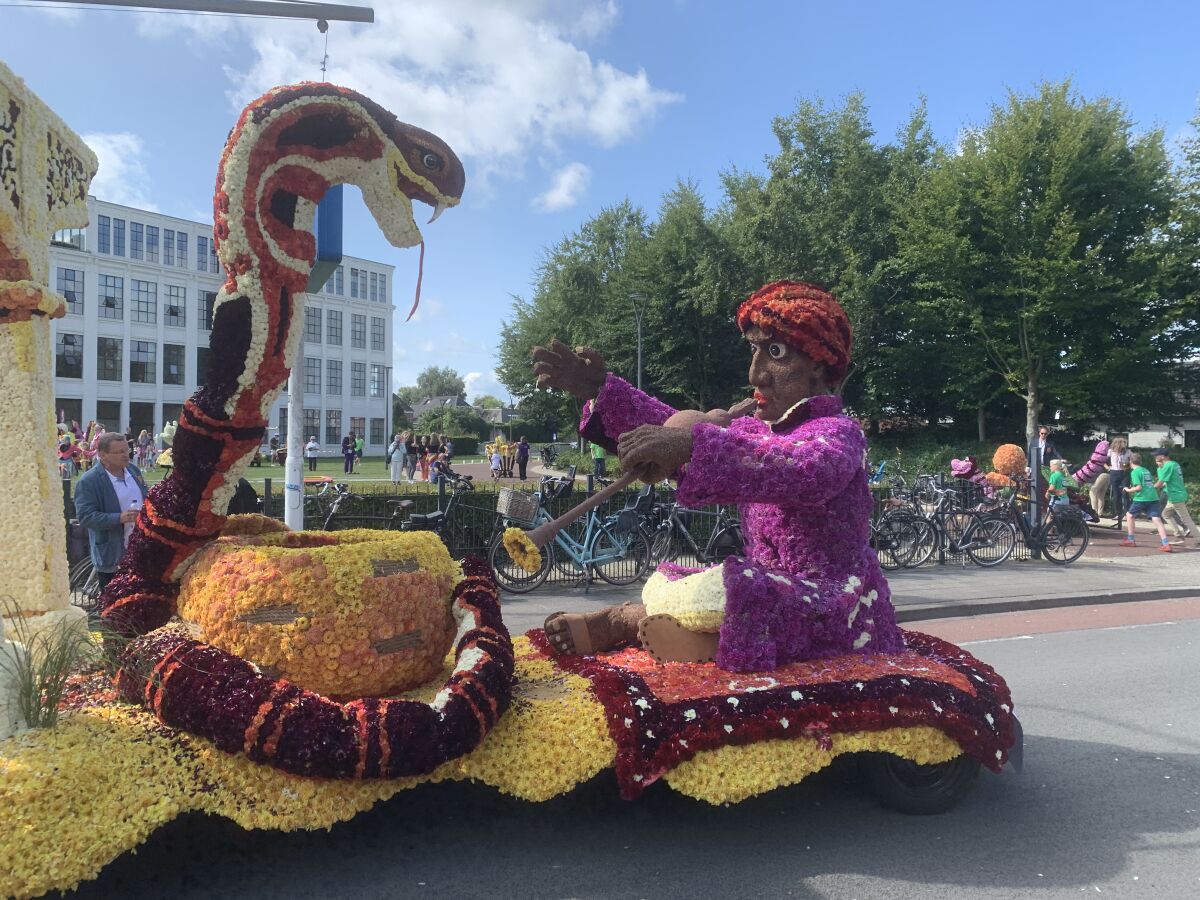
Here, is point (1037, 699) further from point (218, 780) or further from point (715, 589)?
point (218, 780)

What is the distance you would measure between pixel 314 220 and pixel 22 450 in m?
1.84

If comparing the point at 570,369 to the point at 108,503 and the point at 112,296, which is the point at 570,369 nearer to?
the point at 108,503

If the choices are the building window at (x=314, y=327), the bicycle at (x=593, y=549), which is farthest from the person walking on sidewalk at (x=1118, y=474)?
the building window at (x=314, y=327)

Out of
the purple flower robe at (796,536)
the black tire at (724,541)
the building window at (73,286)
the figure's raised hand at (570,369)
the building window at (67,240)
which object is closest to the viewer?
the purple flower robe at (796,536)

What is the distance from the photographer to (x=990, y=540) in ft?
37.9

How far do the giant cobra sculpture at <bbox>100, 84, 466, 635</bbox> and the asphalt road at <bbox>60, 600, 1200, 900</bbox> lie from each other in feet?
2.97

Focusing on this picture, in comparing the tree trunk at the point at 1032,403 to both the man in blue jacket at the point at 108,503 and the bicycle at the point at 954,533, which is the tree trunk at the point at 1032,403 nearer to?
the bicycle at the point at 954,533

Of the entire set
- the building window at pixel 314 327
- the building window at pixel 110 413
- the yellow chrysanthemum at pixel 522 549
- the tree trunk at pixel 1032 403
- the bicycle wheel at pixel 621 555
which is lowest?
the bicycle wheel at pixel 621 555

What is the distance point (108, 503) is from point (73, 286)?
4980 cm

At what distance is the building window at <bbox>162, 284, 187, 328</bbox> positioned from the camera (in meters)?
51.2

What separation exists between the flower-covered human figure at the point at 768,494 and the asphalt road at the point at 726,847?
0.69 metres

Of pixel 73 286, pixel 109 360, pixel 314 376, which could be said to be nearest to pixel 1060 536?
pixel 73 286

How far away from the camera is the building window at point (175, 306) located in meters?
51.2

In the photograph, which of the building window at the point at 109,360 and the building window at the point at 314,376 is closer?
the building window at the point at 109,360
